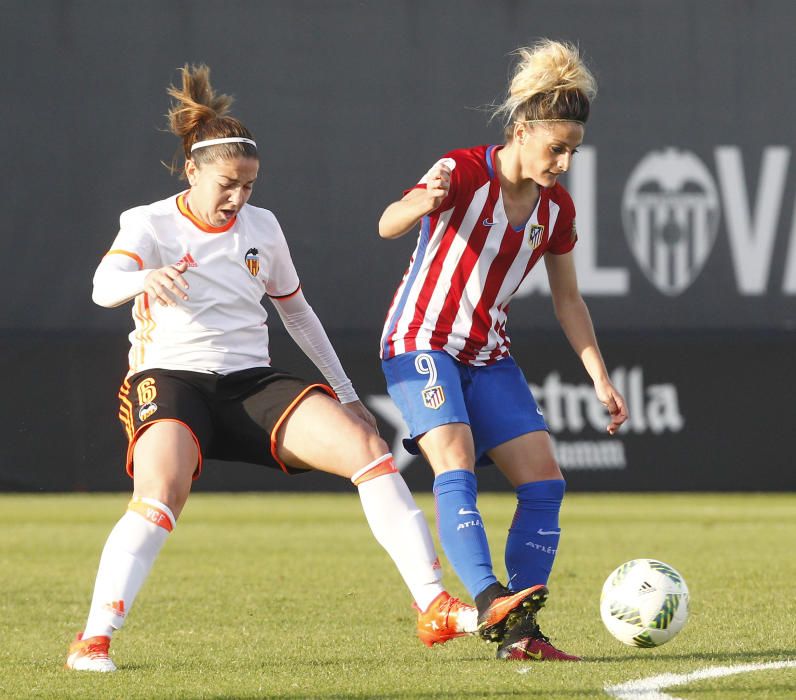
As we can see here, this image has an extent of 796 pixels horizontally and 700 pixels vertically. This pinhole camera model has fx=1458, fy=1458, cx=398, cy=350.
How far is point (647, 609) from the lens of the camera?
444 cm

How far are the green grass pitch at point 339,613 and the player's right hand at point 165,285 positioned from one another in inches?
42.4

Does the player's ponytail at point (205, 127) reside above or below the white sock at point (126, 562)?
above

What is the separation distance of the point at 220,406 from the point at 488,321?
924 mm

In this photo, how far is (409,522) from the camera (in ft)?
14.5

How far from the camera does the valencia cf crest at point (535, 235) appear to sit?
479 centimetres

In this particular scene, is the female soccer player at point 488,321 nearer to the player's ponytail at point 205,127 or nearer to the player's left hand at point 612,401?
the player's left hand at point 612,401

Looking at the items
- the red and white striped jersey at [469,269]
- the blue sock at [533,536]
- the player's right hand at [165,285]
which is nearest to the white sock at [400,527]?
the blue sock at [533,536]

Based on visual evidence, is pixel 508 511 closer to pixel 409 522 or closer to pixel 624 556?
pixel 624 556

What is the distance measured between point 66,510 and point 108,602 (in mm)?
8094

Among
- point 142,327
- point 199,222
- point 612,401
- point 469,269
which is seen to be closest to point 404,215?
point 469,269

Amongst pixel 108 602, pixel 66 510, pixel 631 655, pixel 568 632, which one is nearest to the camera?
pixel 108 602

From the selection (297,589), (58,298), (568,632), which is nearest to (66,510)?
(58,298)

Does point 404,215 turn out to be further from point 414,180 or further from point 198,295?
point 414,180

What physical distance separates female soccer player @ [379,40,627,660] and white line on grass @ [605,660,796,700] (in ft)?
1.50
